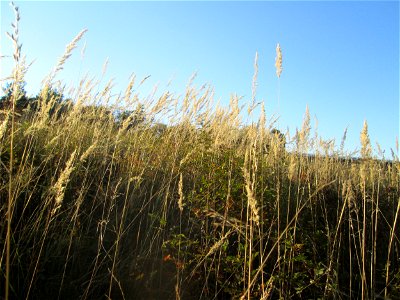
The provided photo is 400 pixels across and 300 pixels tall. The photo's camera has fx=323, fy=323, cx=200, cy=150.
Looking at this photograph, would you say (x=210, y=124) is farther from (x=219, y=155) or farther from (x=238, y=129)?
(x=219, y=155)

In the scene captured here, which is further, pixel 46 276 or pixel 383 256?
pixel 383 256

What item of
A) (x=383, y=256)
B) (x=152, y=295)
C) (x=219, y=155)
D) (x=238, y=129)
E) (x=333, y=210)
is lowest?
(x=152, y=295)

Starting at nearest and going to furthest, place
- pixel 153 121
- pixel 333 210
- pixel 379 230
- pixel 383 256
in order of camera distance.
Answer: pixel 383 256 → pixel 379 230 → pixel 333 210 → pixel 153 121

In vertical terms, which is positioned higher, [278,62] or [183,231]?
[278,62]

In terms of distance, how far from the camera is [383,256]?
7.41 ft

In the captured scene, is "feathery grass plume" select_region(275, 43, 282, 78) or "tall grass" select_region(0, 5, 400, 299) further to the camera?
"feathery grass plume" select_region(275, 43, 282, 78)

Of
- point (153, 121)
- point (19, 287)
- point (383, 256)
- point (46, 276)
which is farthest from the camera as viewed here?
point (153, 121)

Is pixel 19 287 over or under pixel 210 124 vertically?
under

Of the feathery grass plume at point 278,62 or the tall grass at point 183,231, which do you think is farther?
the feathery grass plume at point 278,62

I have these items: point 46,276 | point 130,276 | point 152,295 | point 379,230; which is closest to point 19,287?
point 46,276

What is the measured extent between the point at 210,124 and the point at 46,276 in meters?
2.06

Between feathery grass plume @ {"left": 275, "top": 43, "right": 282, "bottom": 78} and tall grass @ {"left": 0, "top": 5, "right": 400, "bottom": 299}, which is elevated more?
feathery grass plume @ {"left": 275, "top": 43, "right": 282, "bottom": 78}

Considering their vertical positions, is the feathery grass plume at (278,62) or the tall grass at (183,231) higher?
the feathery grass plume at (278,62)

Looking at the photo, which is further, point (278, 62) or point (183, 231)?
point (183, 231)
